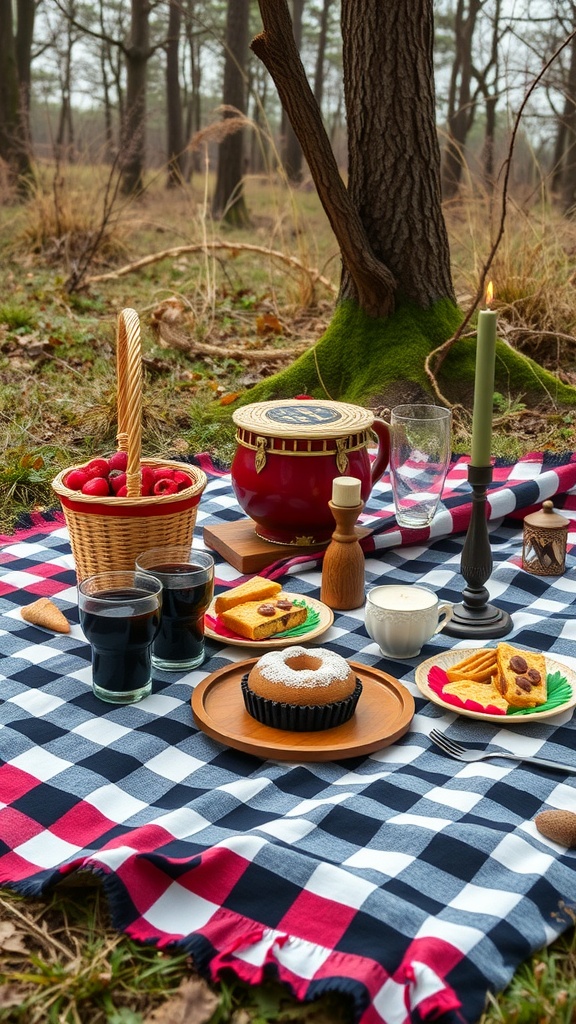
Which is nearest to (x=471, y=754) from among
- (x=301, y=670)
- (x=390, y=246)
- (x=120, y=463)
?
(x=301, y=670)

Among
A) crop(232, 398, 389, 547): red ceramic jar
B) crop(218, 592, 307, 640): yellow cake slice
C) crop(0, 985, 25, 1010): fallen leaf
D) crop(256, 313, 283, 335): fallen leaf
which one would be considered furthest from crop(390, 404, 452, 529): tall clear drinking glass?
crop(256, 313, 283, 335): fallen leaf

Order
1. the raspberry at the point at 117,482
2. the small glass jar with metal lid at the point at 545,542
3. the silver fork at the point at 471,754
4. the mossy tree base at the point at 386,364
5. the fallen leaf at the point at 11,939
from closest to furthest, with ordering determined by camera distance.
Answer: the fallen leaf at the point at 11,939
the silver fork at the point at 471,754
the raspberry at the point at 117,482
the small glass jar with metal lid at the point at 545,542
the mossy tree base at the point at 386,364

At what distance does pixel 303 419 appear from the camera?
2840 mm

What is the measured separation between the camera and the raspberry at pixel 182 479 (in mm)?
2504

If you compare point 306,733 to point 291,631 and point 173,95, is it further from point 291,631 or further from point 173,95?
point 173,95

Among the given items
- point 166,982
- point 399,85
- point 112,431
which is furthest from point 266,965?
point 399,85

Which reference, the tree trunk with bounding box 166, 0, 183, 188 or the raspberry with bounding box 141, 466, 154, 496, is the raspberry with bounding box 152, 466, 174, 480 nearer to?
the raspberry with bounding box 141, 466, 154, 496

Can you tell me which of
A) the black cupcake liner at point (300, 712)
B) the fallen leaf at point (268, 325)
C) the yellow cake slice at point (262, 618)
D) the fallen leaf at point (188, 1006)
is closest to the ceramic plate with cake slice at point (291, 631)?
the yellow cake slice at point (262, 618)

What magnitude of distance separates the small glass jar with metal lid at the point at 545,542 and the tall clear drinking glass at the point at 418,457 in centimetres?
29

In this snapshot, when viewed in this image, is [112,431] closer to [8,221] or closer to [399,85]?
[399,85]

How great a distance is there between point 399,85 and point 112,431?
2007 millimetres

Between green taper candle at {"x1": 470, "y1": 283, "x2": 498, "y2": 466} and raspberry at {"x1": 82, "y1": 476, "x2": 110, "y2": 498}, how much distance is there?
3.00 feet

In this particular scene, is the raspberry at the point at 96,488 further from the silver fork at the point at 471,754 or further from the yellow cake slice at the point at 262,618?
the silver fork at the point at 471,754

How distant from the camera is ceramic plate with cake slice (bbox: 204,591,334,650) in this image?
2314 millimetres
